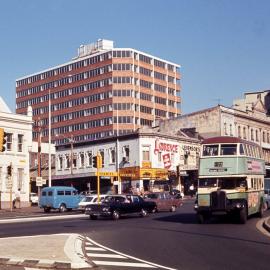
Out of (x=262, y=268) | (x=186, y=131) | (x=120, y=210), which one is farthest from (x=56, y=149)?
(x=262, y=268)

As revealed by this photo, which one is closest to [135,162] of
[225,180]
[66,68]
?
[225,180]

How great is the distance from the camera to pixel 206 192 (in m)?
26.5

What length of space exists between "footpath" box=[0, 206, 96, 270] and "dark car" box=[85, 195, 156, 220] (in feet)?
42.4

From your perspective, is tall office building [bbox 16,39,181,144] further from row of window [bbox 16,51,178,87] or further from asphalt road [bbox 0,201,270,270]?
asphalt road [bbox 0,201,270,270]

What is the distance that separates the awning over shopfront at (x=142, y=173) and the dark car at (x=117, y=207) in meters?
32.7

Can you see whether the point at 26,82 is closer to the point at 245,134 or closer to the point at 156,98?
the point at 156,98

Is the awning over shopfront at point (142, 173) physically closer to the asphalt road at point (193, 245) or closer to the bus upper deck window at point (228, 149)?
the bus upper deck window at point (228, 149)

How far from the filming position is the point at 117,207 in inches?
1277

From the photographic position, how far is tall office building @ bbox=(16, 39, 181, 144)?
364ft

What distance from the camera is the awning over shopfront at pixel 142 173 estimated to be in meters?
67.2

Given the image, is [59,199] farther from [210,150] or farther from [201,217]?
[210,150]

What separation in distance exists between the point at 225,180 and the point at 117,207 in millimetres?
8388

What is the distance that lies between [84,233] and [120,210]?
33.9ft

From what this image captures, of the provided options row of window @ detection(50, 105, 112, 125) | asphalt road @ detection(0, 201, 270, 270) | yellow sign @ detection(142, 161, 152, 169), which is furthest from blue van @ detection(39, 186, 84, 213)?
row of window @ detection(50, 105, 112, 125)
